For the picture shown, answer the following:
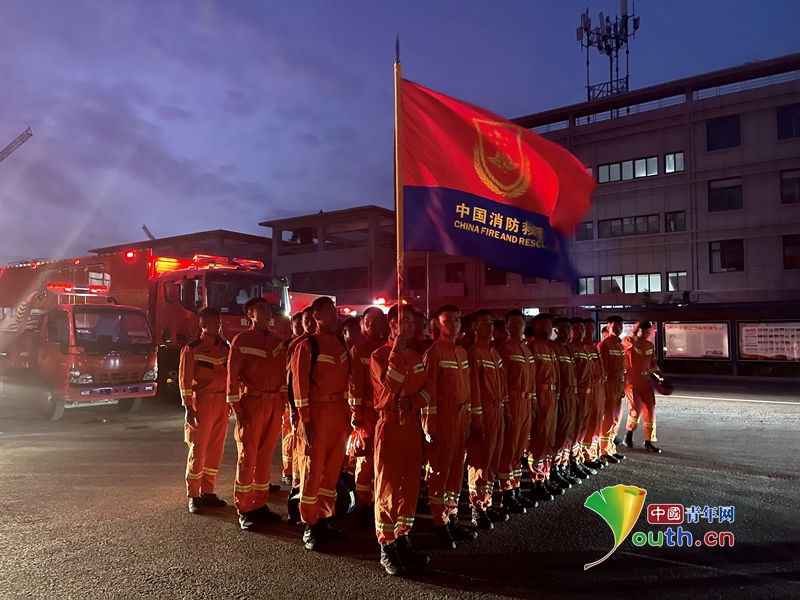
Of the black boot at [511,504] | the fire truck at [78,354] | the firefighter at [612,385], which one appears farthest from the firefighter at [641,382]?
the fire truck at [78,354]

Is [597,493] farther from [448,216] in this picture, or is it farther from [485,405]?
[448,216]

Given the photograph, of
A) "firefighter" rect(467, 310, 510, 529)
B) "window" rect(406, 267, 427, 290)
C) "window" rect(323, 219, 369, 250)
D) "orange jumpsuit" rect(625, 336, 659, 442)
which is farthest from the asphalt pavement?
"window" rect(323, 219, 369, 250)

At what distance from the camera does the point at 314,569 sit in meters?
4.48

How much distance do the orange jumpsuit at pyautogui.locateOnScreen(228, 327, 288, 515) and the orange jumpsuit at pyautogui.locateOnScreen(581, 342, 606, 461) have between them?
13.7 feet

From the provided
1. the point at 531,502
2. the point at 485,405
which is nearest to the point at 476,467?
the point at 485,405

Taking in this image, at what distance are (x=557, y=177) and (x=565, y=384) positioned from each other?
2483 mm

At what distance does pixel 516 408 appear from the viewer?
6.12 m

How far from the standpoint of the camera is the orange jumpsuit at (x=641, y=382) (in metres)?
8.97

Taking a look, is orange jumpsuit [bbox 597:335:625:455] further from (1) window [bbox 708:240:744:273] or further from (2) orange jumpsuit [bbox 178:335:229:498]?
(1) window [bbox 708:240:744:273]

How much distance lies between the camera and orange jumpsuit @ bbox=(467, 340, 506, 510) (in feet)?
18.2

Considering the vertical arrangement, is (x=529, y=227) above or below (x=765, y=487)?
above

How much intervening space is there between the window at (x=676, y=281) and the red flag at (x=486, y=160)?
2365 centimetres

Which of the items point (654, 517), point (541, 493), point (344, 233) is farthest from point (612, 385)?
point (344, 233)

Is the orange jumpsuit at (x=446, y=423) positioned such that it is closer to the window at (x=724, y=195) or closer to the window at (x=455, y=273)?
the window at (x=724, y=195)
